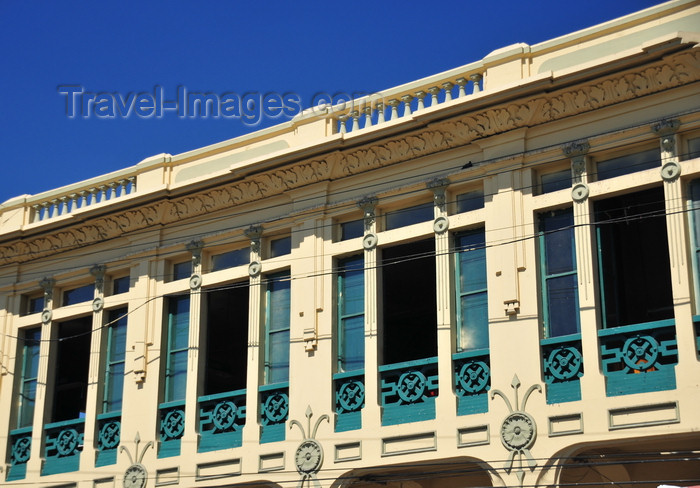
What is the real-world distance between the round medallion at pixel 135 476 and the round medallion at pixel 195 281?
11.2 feet

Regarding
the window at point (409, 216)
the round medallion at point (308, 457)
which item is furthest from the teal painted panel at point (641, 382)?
the round medallion at point (308, 457)

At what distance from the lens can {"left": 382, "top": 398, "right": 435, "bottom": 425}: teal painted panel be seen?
1969 centimetres

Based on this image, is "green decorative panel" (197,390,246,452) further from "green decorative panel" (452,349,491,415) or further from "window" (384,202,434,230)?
"green decorative panel" (452,349,491,415)

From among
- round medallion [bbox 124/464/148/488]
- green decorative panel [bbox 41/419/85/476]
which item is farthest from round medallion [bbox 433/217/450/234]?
green decorative panel [bbox 41/419/85/476]

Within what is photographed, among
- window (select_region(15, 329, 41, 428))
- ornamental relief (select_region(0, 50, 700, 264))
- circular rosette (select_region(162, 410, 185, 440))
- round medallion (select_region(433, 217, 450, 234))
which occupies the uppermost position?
ornamental relief (select_region(0, 50, 700, 264))

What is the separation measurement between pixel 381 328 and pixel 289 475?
2.91 metres

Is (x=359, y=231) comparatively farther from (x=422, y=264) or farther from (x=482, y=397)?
(x=482, y=397)

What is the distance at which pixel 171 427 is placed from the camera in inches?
888

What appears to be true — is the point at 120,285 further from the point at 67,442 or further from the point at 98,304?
the point at 67,442

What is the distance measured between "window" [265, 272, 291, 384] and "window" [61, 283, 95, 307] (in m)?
4.48

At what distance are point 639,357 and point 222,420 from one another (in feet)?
25.4

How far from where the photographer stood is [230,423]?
21.8 meters

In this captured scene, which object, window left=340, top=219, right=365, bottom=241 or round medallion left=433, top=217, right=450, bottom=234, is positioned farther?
window left=340, top=219, right=365, bottom=241

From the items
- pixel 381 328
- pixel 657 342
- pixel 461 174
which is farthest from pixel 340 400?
pixel 657 342
